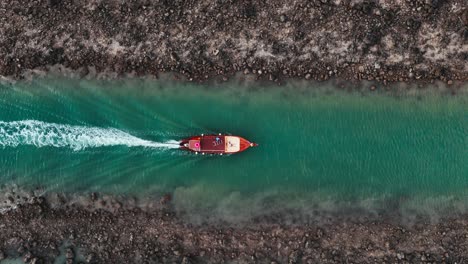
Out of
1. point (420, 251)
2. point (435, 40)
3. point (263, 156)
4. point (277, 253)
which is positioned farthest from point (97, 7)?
point (420, 251)

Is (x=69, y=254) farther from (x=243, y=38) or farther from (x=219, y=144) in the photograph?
(x=243, y=38)

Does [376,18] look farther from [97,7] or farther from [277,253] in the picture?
[97,7]

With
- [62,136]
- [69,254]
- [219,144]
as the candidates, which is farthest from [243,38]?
[69,254]

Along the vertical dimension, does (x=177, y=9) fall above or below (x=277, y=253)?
above

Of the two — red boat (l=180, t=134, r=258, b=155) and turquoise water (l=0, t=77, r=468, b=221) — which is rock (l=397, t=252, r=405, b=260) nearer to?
turquoise water (l=0, t=77, r=468, b=221)

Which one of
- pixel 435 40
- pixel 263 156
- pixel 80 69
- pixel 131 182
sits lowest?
pixel 131 182

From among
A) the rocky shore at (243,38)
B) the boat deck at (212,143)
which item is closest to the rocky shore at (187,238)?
the boat deck at (212,143)
